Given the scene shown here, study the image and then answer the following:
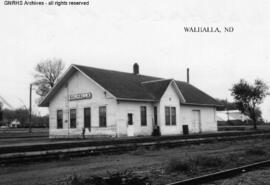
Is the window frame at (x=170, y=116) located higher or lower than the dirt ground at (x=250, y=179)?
higher

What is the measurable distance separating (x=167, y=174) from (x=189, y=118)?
24587 mm

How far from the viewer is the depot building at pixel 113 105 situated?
26438 mm

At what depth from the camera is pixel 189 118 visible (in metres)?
33.4

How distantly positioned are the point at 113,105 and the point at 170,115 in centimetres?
638

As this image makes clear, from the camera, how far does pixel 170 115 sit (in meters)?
30.3

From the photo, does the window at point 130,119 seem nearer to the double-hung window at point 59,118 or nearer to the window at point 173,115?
the window at point 173,115

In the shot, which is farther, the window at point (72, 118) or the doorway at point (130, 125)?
the window at point (72, 118)

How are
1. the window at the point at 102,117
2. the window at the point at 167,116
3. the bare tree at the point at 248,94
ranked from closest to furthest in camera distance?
the window at the point at 102,117
the window at the point at 167,116
the bare tree at the point at 248,94

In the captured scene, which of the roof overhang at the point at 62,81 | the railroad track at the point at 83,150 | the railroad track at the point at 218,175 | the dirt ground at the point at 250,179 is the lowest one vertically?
the dirt ground at the point at 250,179

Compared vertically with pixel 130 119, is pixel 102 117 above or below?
above

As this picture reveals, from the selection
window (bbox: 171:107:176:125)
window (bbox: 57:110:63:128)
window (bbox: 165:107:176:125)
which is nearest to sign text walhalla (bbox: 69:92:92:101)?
window (bbox: 57:110:63:128)

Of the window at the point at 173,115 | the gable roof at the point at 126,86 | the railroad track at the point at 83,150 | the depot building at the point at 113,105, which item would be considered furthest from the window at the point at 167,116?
the railroad track at the point at 83,150

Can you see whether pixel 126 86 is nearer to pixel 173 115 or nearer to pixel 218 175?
pixel 173 115

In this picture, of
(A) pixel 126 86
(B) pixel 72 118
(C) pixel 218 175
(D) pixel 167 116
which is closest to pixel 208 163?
(C) pixel 218 175
